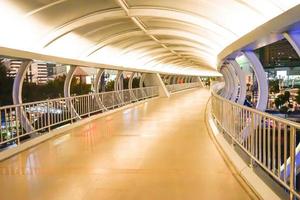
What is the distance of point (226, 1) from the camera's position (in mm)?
6934

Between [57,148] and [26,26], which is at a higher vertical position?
[26,26]

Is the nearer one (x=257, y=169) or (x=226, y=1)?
(x=257, y=169)

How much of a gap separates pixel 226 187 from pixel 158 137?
4.21m

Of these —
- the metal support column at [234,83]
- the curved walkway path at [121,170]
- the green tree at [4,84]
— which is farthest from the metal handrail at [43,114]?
the green tree at [4,84]

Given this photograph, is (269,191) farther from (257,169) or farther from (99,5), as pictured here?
(99,5)

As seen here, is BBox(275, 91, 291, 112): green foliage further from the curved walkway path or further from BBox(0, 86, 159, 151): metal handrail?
the curved walkway path

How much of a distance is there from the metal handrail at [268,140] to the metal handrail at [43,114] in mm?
4222

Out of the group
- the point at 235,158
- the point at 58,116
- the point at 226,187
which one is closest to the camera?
the point at 226,187

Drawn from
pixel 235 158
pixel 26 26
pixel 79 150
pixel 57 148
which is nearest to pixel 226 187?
pixel 235 158

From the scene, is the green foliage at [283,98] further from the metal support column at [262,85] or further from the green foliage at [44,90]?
the metal support column at [262,85]

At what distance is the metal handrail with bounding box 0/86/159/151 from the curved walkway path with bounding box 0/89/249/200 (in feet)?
1.80

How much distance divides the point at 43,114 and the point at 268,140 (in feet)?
21.0

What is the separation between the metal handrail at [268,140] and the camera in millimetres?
3387

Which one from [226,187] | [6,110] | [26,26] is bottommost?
[226,187]
